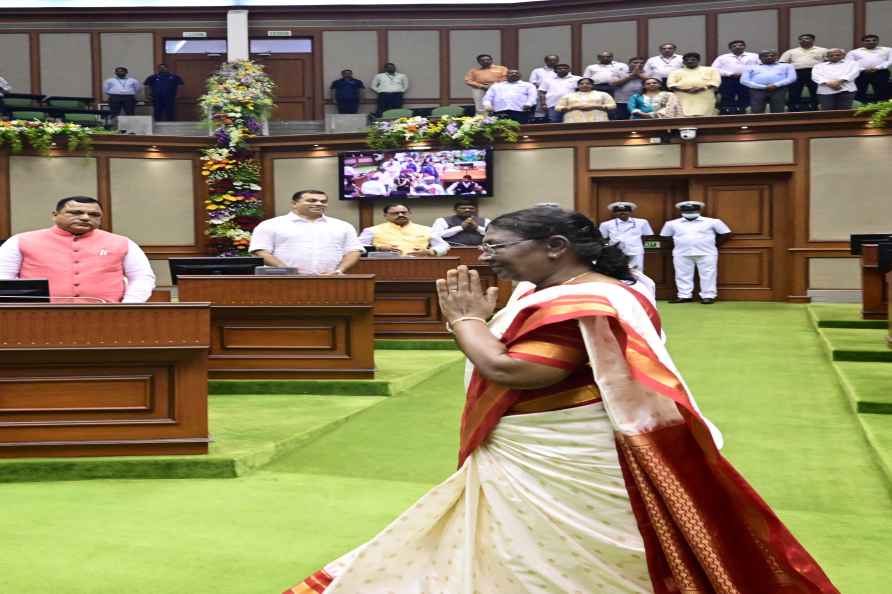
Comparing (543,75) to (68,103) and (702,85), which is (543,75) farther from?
(68,103)

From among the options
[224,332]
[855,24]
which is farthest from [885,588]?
[855,24]

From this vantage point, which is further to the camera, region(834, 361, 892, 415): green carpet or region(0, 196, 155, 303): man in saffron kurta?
region(0, 196, 155, 303): man in saffron kurta

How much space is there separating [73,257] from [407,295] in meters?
3.75

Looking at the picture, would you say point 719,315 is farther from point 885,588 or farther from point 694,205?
point 885,588

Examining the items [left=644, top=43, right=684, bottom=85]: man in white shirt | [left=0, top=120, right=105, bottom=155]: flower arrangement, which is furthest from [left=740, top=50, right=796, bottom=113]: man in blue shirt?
[left=0, top=120, right=105, bottom=155]: flower arrangement

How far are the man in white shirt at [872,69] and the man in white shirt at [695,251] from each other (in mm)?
2508

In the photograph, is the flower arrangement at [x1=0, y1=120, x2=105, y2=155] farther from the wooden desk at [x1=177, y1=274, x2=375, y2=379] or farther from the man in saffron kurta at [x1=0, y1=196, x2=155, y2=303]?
the man in saffron kurta at [x1=0, y1=196, x2=155, y2=303]

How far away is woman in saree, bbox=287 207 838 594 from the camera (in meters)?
2.31

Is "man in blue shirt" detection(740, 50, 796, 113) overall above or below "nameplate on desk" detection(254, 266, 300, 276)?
above

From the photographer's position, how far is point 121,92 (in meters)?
16.7

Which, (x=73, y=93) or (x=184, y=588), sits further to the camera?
(x=73, y=93)

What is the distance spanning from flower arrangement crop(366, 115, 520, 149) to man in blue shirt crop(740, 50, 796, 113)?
3061mm

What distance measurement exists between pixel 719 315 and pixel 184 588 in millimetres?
9075

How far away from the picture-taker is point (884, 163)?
1283 centimetres
